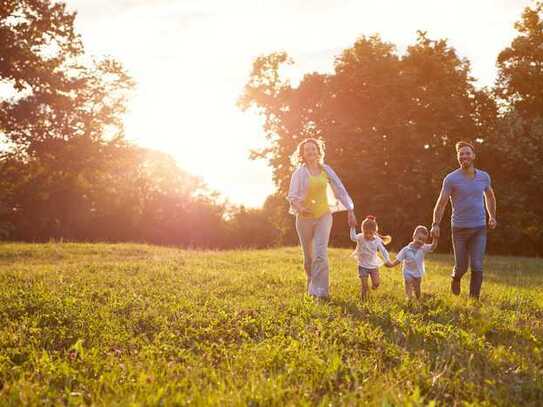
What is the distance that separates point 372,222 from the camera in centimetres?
923

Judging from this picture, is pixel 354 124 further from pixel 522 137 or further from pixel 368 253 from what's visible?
pixel 368 253

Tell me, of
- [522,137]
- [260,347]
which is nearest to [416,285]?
[260,347]

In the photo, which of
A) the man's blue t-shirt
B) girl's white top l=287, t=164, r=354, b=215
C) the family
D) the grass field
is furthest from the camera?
the man's blue t-shirt

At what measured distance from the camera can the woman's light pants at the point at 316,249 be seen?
8914mm

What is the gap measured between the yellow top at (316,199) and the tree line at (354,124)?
21036 mm

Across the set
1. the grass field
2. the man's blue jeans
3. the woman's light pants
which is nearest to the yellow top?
the woman's light pants

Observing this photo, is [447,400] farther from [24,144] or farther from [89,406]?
[24,144]

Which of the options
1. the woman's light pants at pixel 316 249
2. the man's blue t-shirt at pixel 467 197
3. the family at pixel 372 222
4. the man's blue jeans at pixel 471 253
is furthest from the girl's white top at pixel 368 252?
the man's blue t-shirt at pixel 467 197

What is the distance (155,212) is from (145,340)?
46323mm

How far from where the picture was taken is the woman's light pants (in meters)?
8.91

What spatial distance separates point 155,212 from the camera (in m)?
51.1

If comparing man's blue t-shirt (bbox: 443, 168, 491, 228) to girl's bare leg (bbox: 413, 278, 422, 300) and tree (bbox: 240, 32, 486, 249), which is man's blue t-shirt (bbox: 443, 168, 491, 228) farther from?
tree (bbox: 240, 32, 486, 249)

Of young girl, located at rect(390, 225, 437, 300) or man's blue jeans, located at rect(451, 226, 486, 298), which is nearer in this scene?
young girl, located at rect(390, 225, 437, 300)

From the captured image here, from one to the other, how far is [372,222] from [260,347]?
4386 millimetres
